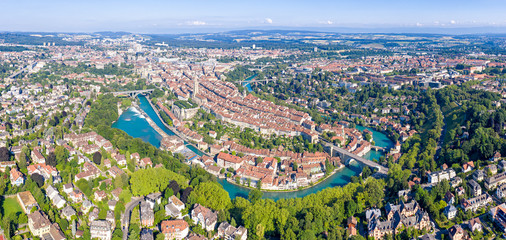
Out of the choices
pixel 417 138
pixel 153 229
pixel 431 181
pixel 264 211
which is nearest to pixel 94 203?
pixel 153 229

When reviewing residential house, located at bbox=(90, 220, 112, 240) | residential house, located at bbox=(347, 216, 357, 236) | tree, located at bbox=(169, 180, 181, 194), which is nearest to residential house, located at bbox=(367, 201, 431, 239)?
residential house, located at bbox=(347, 216, 357, 236)

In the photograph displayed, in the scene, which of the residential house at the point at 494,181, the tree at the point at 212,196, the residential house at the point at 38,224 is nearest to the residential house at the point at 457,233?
the residential house at the point at 494,181

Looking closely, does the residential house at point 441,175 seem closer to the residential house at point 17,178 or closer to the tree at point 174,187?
the tree at point 174,187

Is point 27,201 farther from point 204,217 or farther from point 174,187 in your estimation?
point 204,217

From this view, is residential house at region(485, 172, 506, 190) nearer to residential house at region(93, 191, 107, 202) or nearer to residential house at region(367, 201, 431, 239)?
residential house at region(367, 201, 431, 239)

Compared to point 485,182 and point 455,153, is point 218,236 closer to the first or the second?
point 485,182
